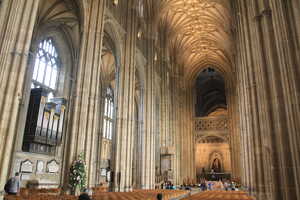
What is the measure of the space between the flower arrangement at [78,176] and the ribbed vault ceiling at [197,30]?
21.3 m

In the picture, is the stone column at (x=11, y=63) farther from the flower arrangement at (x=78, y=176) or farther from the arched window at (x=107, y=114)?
the arched window at (x=107, y=114)

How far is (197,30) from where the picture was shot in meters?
35.2

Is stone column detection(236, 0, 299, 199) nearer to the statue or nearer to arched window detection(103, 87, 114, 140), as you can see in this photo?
arched window detection(103, 87, 114, 140)

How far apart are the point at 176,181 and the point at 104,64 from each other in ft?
54.0

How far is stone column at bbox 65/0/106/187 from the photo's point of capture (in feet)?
42.6

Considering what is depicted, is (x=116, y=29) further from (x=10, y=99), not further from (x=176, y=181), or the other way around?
(x=176, y=181)

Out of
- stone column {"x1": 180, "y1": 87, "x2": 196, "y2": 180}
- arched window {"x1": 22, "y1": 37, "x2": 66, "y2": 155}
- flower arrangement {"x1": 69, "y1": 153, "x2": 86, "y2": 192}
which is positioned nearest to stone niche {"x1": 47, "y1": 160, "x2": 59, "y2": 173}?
arched window {"x1": 22, "y1": 37, "x2": 66, "y2": 155}

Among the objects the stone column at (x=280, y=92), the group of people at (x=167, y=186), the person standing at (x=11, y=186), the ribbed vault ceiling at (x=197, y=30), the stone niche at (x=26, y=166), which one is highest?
the ribbed vault ceiling at (x=197, y=30)

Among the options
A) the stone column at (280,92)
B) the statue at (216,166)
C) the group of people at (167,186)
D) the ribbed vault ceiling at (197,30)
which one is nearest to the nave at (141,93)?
the stone column at (280,92)

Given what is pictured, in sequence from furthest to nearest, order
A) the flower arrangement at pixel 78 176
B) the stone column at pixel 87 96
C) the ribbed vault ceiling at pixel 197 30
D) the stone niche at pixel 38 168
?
1. the ribbed vault ceiling at pixel 197 30
2. the stone niche at pixel 38 168
3. the stone column at pixel 87 96
4. the flower arrangement at pixel 78 176

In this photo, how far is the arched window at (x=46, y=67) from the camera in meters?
19.9

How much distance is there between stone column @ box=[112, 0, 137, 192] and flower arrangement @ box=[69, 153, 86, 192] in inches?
188

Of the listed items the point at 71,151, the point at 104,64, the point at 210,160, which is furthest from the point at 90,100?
the point at 210,160

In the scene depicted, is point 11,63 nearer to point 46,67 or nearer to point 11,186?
point 11,186
